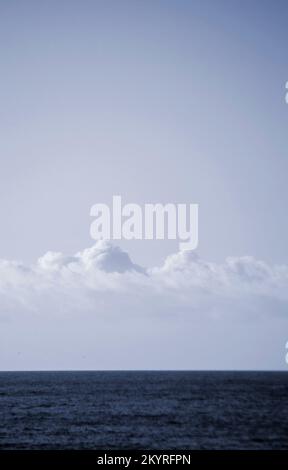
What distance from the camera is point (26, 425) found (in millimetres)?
57500

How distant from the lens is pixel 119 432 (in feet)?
171

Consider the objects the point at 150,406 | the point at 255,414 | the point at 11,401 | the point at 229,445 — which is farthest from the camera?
the point at 11,401

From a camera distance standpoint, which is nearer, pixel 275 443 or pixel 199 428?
pixel 275 443
